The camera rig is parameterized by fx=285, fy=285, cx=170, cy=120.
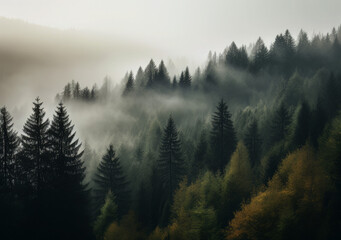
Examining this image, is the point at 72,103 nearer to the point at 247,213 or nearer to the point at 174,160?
the point at 174,160

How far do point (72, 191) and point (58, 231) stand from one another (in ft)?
12.5

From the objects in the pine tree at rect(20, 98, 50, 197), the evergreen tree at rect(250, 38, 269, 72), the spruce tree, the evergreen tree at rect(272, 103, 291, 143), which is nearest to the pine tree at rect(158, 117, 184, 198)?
the evergreen tree at rect(272, 103, 291, 143)

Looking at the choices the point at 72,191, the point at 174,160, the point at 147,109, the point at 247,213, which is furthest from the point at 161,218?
the point at 147,109

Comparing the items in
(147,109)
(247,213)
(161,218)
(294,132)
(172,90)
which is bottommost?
(161,218)

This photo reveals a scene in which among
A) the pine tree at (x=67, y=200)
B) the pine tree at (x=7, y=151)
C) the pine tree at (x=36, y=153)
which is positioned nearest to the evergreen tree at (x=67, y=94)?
the pine tree at (x=7, y=151)

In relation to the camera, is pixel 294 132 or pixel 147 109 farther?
pixel 147 109

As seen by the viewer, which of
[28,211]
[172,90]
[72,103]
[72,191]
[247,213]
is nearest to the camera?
[28,211]

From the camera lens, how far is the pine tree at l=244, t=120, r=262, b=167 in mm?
51500

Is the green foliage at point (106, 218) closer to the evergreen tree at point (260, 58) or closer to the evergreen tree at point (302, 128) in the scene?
the evergreen tree at point (302, 128)

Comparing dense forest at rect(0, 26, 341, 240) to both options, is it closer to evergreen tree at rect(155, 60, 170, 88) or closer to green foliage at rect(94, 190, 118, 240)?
green foliage at rect(94, 190, 118, 240)

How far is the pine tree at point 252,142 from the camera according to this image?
51500mm

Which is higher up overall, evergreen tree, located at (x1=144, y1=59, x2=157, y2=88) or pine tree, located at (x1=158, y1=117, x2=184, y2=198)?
evergreen tree, located at (x1=144, y1=59, x2=157, y2=88)

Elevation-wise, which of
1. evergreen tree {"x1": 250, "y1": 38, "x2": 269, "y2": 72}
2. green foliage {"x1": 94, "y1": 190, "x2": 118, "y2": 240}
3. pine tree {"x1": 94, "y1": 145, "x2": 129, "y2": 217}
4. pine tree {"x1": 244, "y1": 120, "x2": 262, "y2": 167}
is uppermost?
evergreen tree {"x1": 250, "y1": 38, "x2": 269, "y2": 72}

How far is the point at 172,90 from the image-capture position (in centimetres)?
10788
